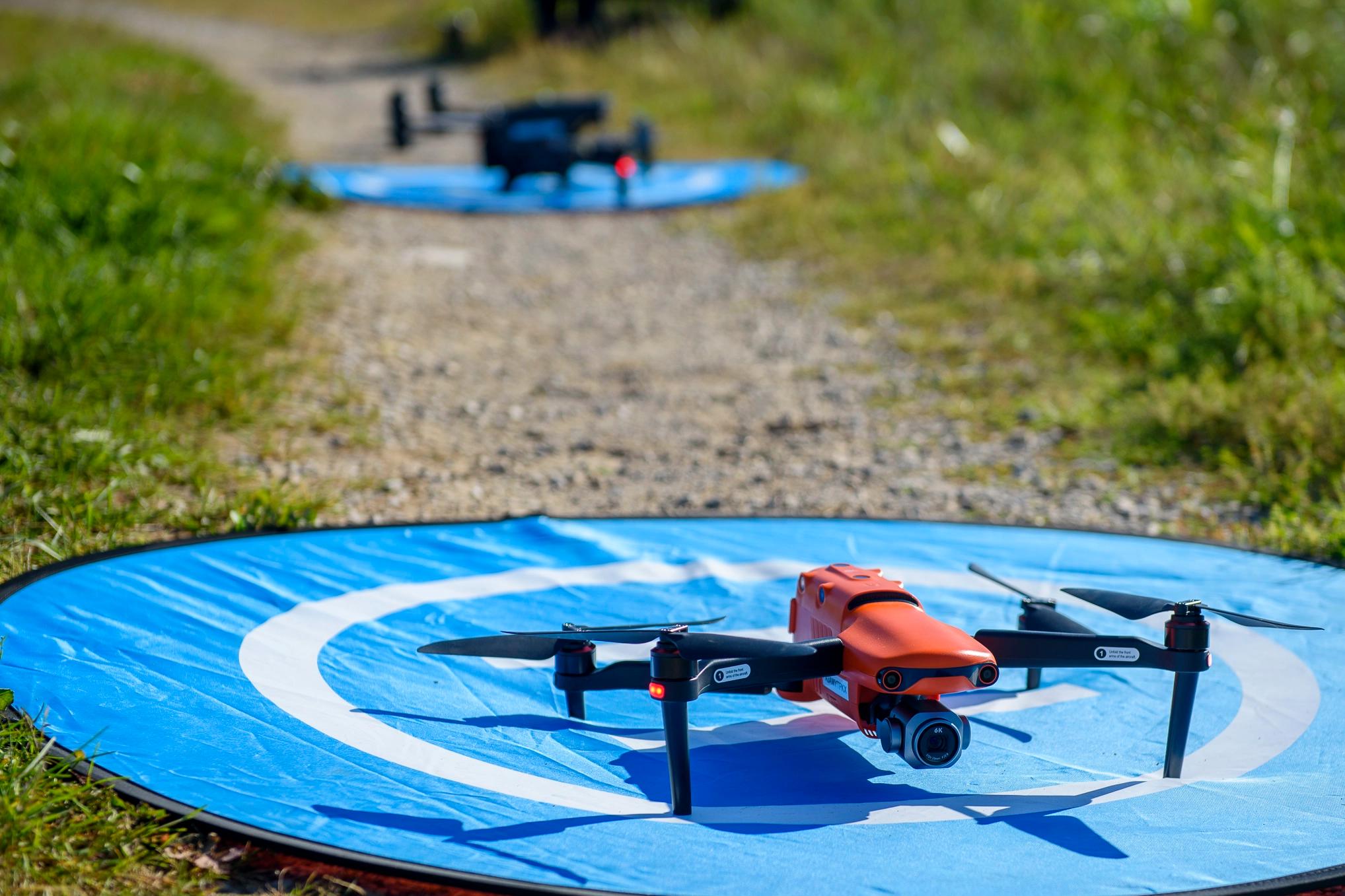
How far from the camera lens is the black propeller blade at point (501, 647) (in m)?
2.53

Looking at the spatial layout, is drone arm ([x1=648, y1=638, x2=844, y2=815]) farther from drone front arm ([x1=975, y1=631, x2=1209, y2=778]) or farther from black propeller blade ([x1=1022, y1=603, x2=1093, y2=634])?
black propeller blade ([x1=1022, y1=603, x2=1093, y2=634])

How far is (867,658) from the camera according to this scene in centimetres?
227

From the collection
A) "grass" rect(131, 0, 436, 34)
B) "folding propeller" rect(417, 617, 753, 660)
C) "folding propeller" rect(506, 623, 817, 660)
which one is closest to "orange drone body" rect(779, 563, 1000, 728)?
"folding propeller" rect(506, 623, 817, 660)

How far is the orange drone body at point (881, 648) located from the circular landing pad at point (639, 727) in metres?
0.20

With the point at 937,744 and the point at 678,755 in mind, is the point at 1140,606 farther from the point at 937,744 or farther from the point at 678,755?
the point at 678,755

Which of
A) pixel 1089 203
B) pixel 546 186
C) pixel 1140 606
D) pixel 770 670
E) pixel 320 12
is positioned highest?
pixel 320 12

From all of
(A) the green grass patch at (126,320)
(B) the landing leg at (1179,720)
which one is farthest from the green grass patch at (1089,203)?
(A) the green grass patch at (126,320)

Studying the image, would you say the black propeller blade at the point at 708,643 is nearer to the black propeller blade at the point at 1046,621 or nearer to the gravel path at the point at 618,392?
the black propeller blade at the point at 1046,621

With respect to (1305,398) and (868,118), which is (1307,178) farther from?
(868,118)

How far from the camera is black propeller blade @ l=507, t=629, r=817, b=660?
217 cm

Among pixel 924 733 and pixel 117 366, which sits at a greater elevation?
pixel 117 366

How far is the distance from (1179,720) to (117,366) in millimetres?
3839

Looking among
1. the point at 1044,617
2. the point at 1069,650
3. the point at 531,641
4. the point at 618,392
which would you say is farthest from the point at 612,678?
the point at 618,392

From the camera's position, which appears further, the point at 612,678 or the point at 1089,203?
the point at 1089,203
